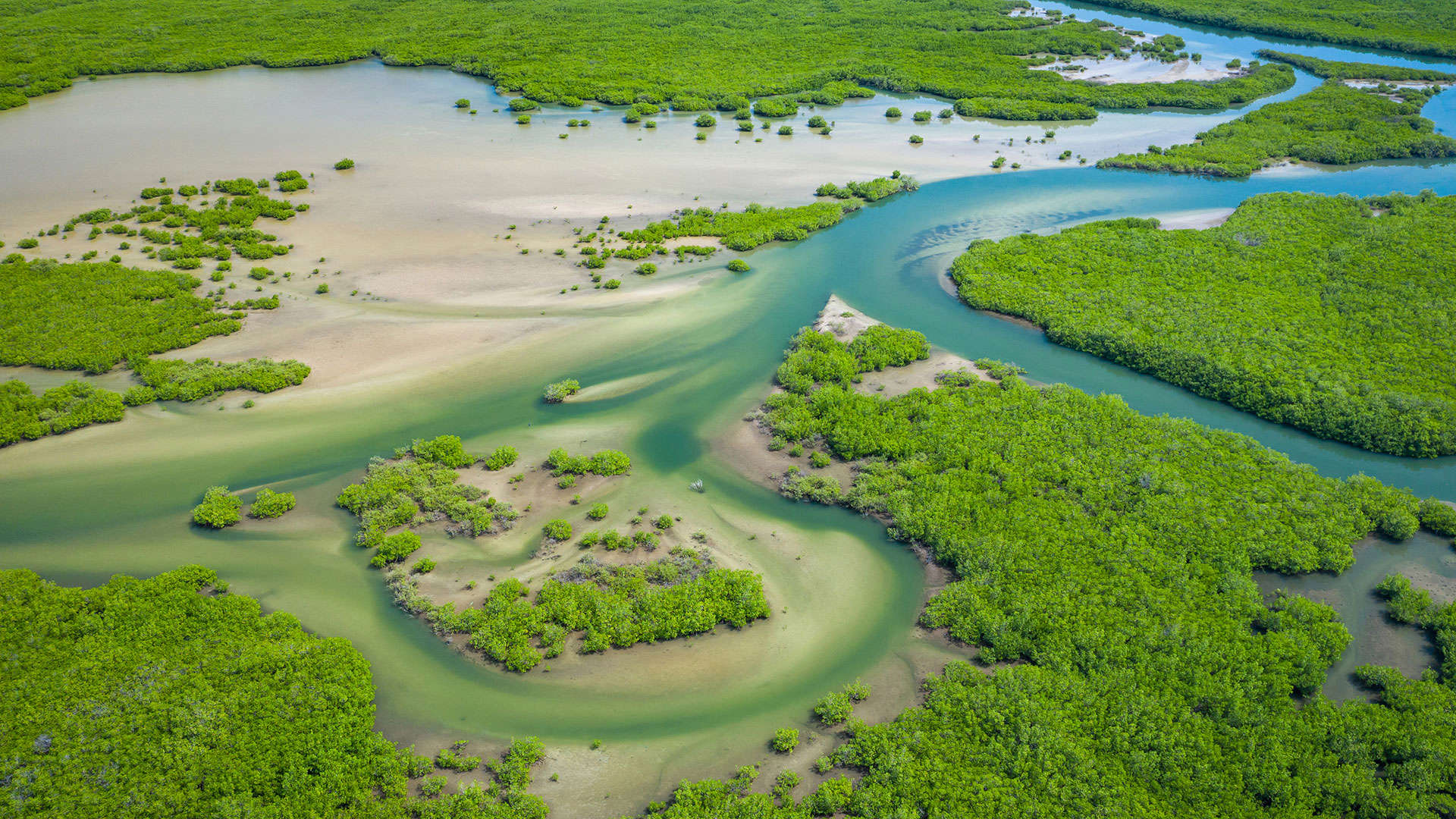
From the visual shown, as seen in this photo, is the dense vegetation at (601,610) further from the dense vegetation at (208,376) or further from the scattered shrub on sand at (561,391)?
the dense vegetation at (208,376)

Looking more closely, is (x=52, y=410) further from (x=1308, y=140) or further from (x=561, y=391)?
(x=1308, y=140)

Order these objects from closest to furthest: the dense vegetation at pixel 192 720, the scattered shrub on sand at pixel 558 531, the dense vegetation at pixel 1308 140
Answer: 1. the dense vegetation at pixel 192 720
2. the scattered shrub on sand at pixel 558 531
3. the dense vegetation at pixel 1308 140

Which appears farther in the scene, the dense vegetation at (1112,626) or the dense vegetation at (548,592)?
the dense vegetation at (548,592)

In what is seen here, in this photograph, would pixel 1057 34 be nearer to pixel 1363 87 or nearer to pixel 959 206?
pixel 1363 87

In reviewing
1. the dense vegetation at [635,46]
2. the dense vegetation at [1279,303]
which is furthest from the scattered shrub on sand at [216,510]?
the dense vegetation at [635,46]

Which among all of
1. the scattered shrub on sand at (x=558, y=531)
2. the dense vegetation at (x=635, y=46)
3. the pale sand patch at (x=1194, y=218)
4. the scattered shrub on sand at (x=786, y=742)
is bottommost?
the scattered shrub on sand at (x=786, y=742)

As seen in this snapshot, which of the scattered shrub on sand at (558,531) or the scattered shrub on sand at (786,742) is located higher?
the scattered shrub on sand at (558,531)

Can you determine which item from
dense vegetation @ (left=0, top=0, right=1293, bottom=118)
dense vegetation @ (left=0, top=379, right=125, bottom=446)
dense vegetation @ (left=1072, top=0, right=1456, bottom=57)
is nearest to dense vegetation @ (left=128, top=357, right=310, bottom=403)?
dense vegetation @ (left=0, top=379, right=125, bottom=446)
